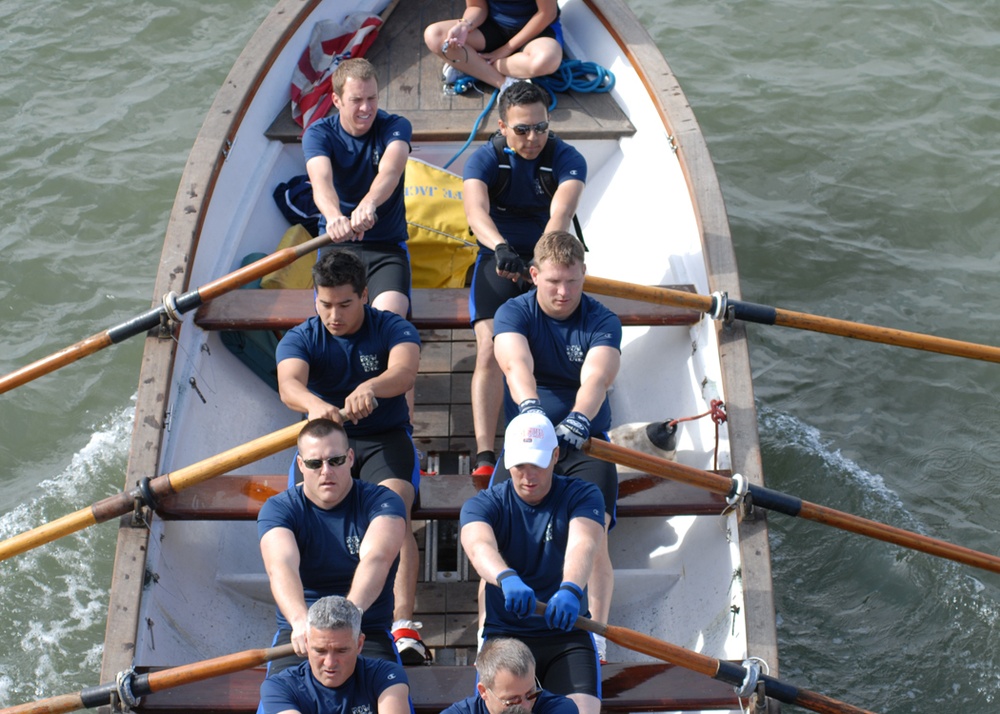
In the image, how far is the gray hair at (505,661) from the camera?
3781 mm

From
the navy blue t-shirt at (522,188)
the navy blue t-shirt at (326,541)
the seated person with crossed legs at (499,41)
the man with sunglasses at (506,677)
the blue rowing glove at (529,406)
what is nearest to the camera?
the man with sunglasses at (506,677)

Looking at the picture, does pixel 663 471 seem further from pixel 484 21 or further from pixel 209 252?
pixel 484 21

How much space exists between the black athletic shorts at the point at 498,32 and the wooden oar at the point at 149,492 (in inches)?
148

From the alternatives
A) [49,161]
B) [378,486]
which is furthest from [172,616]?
[49,161]

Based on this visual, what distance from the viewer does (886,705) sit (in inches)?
243

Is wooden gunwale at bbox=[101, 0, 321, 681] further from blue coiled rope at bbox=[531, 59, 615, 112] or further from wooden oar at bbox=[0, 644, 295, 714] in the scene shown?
blue coiled rope at bbox=[531, 59, 615, 112]

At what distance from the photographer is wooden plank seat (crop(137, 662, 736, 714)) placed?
14.7 feet

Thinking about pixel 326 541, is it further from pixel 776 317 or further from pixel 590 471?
pixel 776 317

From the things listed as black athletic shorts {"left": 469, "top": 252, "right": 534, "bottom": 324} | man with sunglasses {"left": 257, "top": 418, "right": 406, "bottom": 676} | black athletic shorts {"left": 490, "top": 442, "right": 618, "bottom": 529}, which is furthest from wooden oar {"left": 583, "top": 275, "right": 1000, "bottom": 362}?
man with sunglasses {"left": 257, "top": 418, "right": 406, "bottom": 676}

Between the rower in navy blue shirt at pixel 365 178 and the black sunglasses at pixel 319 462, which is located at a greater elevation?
the rower in navy blue shirt at pixel 365 178

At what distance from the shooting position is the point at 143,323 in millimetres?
5719

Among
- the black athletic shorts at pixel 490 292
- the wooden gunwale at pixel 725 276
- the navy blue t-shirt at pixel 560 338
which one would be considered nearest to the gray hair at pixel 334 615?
the navy blue t-shirt at pixel 560 338

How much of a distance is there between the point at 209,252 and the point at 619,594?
2.92 meters

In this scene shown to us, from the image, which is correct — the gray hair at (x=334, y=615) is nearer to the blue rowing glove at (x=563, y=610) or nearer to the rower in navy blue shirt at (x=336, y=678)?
the rower in navy blue shirt at (x=336, y=678)
